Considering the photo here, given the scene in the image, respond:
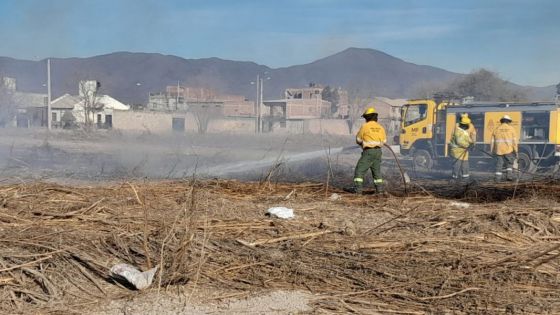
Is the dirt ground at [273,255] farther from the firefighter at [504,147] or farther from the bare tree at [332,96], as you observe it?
the bare tree at [332,96]

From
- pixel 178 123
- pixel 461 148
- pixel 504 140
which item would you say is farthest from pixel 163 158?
pixel 178 123

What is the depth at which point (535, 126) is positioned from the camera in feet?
53.5

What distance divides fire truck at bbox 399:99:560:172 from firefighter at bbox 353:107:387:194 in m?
7.55

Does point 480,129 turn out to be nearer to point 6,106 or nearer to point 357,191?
point 357,191

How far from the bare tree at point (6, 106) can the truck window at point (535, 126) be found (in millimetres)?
17886

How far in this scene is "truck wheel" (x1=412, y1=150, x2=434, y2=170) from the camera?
17625mm

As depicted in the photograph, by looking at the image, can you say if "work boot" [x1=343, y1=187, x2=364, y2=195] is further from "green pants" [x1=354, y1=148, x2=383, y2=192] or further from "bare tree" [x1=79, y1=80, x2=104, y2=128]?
"bare tree" [x1=79, y1=80, x2=104, y2=128]

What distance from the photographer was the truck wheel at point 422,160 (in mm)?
17625

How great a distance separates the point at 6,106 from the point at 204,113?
35.9 feet

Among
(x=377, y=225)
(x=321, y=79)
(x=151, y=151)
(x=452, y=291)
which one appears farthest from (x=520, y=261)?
(x=321, y=79)

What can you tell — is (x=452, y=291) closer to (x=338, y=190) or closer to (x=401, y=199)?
(x=401, y=199)

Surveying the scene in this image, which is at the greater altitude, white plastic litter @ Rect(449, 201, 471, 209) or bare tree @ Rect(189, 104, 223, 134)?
bare tree @ Rect(189, 104, 223, 134)

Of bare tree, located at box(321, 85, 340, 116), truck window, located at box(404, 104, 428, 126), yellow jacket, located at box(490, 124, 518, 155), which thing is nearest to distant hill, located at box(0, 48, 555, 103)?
bare tree, located at box(321, 85, 340, 116)

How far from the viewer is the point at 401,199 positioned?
7.45 m
